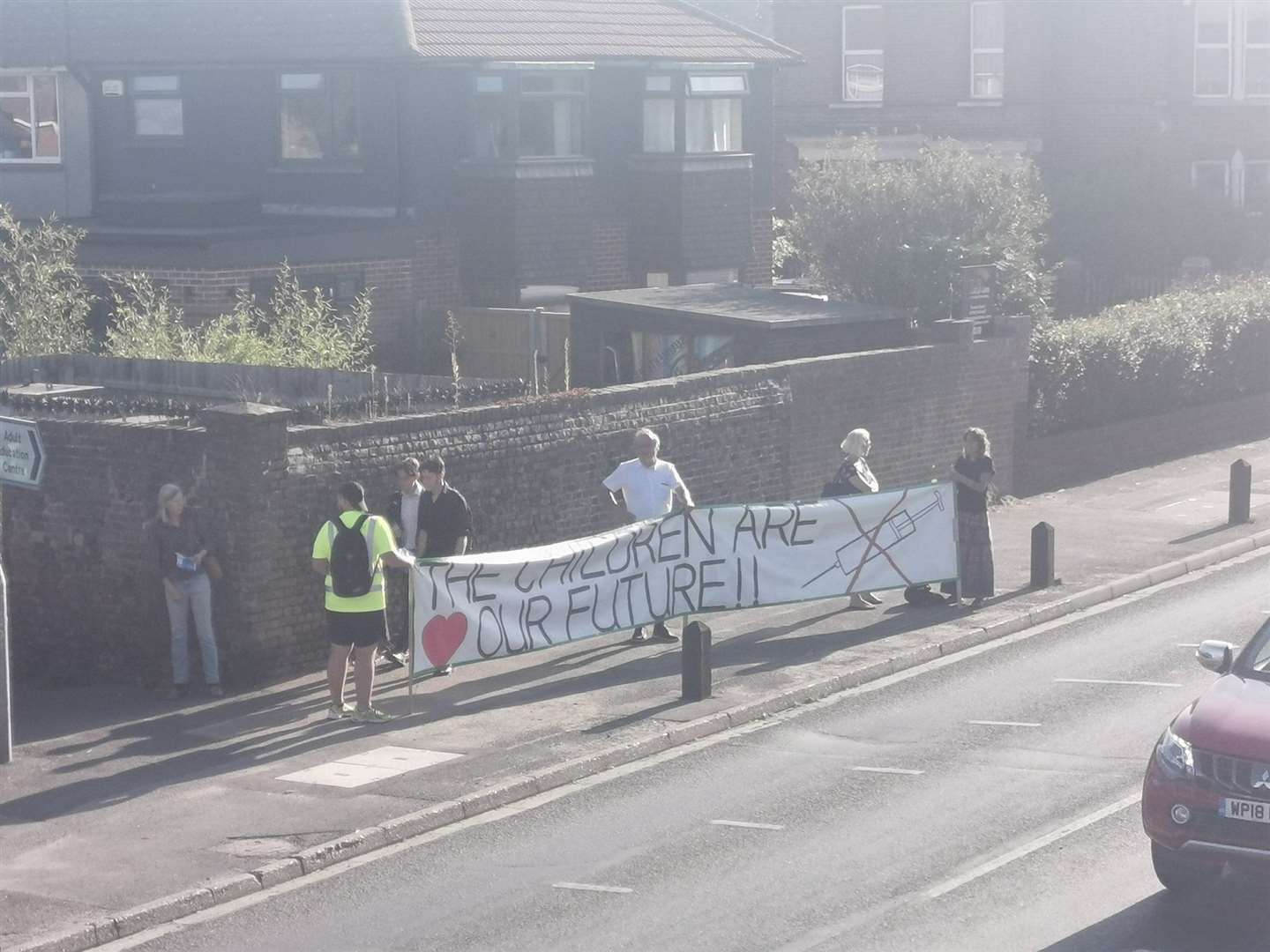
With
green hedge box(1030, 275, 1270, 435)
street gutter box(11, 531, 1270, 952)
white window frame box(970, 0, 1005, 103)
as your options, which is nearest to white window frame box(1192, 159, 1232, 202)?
white window frame box(970, 0, 1005, 103)

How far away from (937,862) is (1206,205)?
3256cm

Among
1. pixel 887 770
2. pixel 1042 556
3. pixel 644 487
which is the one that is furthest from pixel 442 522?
pixel 1042 556

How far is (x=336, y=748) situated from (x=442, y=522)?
96.6 inches

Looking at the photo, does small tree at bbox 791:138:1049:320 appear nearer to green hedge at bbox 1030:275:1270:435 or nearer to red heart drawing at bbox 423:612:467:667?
green hedge at bbox 1030:275:1270:435

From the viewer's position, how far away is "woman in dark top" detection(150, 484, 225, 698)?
14.3 metres

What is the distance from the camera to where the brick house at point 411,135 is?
29.7 m

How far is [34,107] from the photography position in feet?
106

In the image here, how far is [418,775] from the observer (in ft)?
39.8

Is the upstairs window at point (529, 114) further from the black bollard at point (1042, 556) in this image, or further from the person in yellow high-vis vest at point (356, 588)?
the person in yellow high-vis vest at point (356, 588)

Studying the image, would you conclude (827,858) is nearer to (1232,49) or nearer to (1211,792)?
(1211,792)

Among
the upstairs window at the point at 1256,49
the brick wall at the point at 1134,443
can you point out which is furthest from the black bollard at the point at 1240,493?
the upstairs window at the point at 1256,49

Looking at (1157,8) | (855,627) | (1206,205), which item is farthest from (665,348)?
(1157,8)

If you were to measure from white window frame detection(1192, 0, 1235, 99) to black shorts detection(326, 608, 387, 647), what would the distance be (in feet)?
114

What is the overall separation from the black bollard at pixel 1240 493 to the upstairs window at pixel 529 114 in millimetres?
12995
